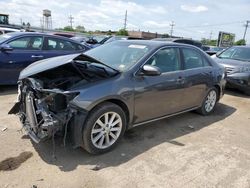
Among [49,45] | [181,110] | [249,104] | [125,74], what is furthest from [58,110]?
[249,104]

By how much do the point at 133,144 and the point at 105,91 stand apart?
1075 mm

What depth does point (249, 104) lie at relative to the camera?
7.14 metres

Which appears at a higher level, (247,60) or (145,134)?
(247,60)

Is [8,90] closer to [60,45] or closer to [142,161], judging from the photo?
[60,45]

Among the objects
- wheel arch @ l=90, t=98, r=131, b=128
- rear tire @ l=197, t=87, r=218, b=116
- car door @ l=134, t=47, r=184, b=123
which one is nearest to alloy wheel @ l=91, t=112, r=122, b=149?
wheel arch @ l=90, t=98, r=131, b=128

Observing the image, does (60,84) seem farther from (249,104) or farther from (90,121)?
(249,104)

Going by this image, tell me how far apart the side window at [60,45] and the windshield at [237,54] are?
5194mm

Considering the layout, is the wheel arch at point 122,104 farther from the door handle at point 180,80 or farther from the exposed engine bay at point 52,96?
the door handle at point 180,80

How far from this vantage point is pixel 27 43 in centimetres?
682

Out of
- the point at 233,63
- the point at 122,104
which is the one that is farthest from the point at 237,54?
the point at 122,104

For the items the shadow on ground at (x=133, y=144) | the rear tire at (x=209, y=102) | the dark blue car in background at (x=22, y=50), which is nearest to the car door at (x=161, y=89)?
the shadow on ground at (x=133, y=144)

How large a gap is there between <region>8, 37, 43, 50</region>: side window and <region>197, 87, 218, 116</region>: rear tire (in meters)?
4.45

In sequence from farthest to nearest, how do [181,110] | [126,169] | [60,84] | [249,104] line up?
[249,104] < [181,110] < [60,84] < [126,169]

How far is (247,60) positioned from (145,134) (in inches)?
226
